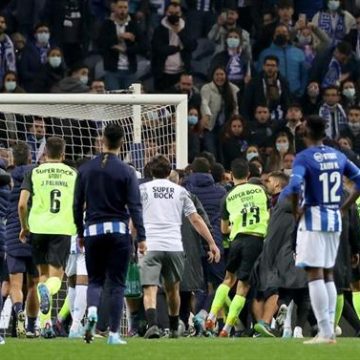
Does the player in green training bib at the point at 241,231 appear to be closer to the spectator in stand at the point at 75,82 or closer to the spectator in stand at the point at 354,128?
the spectator in stand at the point at 75,82

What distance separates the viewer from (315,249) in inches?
714

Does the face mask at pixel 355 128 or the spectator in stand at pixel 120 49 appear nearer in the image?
the face mask at pixel 355 128

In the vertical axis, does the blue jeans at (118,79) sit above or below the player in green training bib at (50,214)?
above

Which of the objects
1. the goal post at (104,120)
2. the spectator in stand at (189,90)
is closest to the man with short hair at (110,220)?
the goal post at (104,120)

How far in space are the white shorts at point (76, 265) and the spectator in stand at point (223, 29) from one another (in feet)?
36.3

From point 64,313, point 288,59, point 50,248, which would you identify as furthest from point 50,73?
point 50,248

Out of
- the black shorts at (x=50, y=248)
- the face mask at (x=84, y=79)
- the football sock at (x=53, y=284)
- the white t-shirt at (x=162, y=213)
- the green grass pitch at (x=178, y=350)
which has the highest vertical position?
the face mask at (x=84, y=79)

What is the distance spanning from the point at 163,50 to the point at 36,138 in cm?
672

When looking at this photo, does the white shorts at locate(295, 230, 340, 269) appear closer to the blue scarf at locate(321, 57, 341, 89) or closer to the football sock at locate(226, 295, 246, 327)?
the football sock at locate(226, 295, 246, 327)

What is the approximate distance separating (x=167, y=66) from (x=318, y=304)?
14095 millimetres

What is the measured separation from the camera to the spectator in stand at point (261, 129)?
1170 inches

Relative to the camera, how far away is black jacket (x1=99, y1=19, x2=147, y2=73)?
104 ft

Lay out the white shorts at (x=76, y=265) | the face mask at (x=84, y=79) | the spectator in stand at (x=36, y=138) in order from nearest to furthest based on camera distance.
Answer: the white shorts at (x=76, y=265) < the spectator in stand at (x=36, y=138) < the face mask at (x=84, y=79)

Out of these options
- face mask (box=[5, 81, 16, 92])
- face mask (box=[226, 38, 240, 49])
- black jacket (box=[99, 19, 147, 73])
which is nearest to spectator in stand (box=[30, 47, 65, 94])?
black jacket (box=[99, 19, 147, 73])
